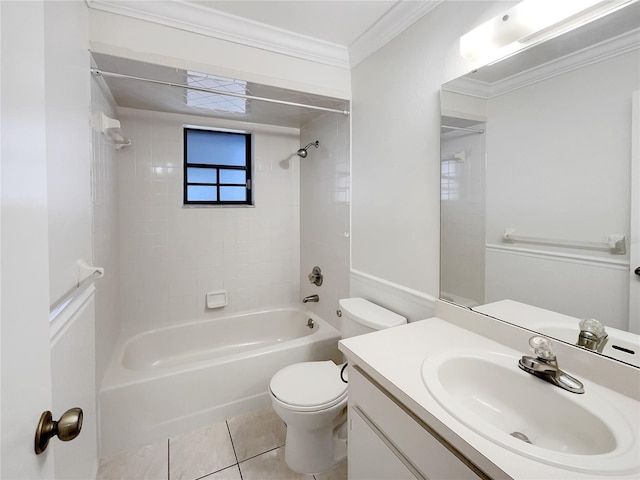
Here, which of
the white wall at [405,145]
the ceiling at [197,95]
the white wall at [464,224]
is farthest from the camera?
the ceiling at [197,95]

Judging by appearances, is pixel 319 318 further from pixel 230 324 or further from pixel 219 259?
pixel 219 259

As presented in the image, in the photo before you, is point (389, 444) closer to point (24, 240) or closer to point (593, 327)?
point (593, 327)

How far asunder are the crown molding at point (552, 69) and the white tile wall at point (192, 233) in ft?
6.05

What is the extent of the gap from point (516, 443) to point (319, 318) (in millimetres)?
2016

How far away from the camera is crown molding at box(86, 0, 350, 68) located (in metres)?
1.53

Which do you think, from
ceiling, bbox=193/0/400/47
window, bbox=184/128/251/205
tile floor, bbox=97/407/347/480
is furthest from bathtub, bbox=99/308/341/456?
ceiling, bbox=193/0/400/47

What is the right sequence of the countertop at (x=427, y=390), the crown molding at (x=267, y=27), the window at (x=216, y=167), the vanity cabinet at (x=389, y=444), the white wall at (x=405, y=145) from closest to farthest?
1. the countertop at (x=427, y=390)
2. the vanity cabinet at (x=389, y=444)
3. the white wall at (x=405, y=145)
4. the crown molding at (x=267, y=27)
5. the window at (x=216, y=167)

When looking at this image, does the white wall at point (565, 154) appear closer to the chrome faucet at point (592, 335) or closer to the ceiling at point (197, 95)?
the chrome faucet at point (592, 335)

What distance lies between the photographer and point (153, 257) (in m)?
2.47

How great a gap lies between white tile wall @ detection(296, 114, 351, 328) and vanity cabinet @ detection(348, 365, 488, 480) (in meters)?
1.17

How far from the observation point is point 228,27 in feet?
5.62

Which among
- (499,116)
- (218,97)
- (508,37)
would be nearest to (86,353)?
(218,97)

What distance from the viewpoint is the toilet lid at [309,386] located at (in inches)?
57.2

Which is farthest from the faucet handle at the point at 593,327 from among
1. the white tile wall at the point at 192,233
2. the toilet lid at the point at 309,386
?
the white tile wall at the point at 192,233
